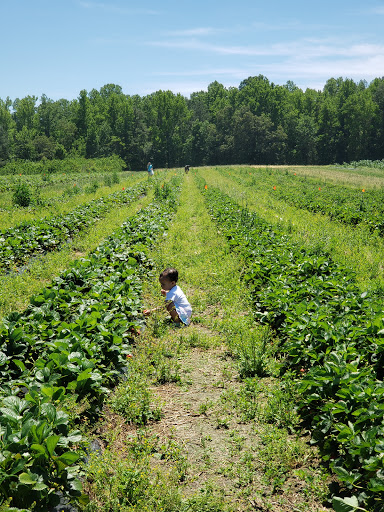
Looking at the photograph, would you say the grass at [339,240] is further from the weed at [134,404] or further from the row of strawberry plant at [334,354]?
the weed at [134,404]

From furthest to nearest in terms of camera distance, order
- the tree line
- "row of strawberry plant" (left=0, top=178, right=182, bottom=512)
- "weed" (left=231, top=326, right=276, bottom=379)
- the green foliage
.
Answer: the tree line < the green foliage < "weed" (left=231, top=326, right=276, bottom=379) < "row of strawberry plant" (left=0, top=178, right=182, bottom=512)

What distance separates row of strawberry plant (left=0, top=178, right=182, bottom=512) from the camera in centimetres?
297

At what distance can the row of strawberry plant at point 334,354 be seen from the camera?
3260mm

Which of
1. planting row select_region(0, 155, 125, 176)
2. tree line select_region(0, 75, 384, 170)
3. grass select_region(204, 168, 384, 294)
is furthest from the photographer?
tree line select_region(0, 75, 384, 170)

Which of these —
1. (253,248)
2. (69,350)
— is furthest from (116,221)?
(69,350)

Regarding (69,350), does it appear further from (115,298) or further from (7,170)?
(7,170)

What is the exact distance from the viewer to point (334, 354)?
13.8 feet

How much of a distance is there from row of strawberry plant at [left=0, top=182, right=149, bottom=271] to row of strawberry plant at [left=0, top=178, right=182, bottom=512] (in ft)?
10.5

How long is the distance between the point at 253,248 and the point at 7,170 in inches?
1781

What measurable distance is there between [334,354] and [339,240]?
28.8ft

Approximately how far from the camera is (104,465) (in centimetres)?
357

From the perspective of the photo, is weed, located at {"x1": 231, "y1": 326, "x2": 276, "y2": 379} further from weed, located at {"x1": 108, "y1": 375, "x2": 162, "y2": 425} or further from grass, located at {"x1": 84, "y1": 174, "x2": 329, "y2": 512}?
weed, located at {"x1": 108, "y1": 375, "x2": 162, "y2": 425}

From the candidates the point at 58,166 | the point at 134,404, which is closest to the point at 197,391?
the point at 134,404

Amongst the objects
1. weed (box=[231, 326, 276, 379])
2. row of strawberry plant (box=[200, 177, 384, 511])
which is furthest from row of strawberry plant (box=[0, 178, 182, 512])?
Answer: row of strawberry plant (box=[200, 177, 384, 511])
